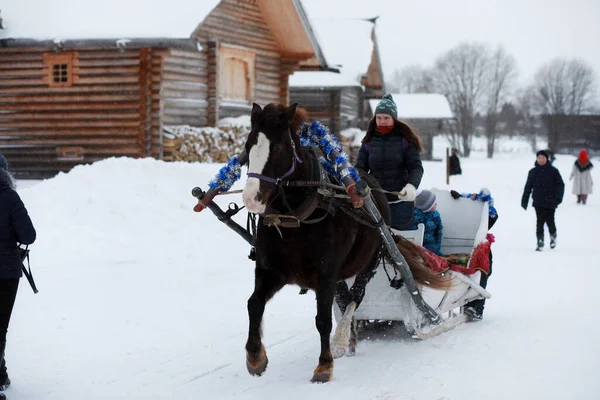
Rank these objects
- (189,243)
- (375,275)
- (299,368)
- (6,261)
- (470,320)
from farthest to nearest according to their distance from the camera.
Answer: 1. (189,243)
2. (470,320)
3. (375,275)
4. (299,368)
5. (6,261)

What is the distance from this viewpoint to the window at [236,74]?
19672mm

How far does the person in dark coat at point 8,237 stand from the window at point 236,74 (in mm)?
14742

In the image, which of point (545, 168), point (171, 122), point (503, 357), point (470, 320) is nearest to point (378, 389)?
point (503, 357)

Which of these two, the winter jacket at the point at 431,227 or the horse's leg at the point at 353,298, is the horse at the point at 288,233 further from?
the winter jacket at the point at 431,227

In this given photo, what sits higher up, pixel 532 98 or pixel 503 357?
pixel 532 98

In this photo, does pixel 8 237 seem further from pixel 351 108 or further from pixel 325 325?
pixel 351 108

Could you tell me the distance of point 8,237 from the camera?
16.2 ft

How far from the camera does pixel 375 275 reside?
630cm

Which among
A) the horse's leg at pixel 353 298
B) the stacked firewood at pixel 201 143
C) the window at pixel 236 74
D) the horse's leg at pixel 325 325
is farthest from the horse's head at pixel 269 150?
the window at pixel 236 74

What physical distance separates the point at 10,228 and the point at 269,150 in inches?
72.3

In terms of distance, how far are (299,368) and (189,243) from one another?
601 cm

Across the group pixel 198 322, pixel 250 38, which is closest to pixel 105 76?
pixel 250 38

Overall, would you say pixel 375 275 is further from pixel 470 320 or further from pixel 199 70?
pixel 199 70

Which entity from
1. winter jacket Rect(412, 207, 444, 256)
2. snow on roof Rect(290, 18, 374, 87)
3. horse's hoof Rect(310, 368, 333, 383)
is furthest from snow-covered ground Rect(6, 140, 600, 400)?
snow on roof Rect(290, 18, 374, 87)
